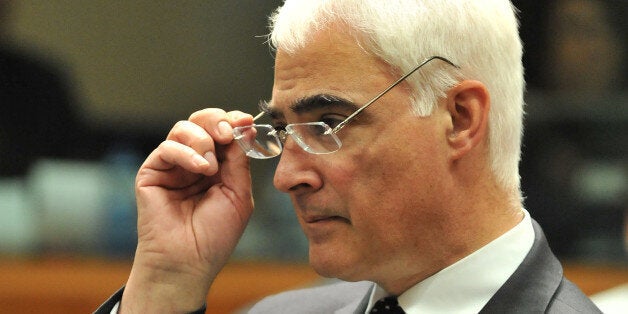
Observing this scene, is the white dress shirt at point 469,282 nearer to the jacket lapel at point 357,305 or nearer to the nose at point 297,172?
the jacket lapel at point 357,305

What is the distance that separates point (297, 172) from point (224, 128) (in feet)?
0.98

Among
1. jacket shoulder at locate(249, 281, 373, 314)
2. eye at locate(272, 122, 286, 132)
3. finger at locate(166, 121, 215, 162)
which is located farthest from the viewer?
jacket shoulder at locate(249, 281, 373, 314)

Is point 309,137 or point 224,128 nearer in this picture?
point 309,137

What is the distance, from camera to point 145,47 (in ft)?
14.0

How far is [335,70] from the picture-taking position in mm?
2068

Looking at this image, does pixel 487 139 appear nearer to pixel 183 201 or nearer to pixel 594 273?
pixel 183 201

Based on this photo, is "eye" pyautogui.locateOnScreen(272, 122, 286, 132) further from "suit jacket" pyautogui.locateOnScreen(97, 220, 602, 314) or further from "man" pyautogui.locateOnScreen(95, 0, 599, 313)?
"suit jacket" pyautogui.locateOnScreen(97, 220, 602, 314)

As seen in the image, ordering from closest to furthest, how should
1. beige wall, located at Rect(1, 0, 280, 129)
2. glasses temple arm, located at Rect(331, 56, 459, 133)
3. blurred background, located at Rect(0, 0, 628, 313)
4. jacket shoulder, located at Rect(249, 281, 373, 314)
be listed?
glasses temple arm, located at Rect(331, 56, 459, 133)
jacket shoulder, located at Rect(249, 281, 373, 314)
blurred background, located at Rect(0, 0, 628, 313)
beige wall, located at Rect(1, 0, 280, 129)

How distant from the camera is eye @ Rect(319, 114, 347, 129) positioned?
2078 mm

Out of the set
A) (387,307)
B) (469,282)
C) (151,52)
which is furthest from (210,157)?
(151,52)

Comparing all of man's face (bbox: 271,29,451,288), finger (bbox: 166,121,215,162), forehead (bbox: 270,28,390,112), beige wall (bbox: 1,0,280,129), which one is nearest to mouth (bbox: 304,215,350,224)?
man's face (bbox: 271,29,451,288)

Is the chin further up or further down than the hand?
further down

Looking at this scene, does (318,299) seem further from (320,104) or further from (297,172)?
(320,104)

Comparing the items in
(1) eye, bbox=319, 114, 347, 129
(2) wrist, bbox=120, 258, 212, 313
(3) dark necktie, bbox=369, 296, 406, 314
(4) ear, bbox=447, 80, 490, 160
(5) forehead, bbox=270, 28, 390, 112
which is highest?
(5) forehead, bbox=270, 28, 390, 112
